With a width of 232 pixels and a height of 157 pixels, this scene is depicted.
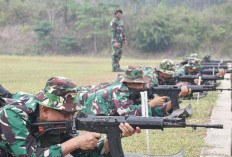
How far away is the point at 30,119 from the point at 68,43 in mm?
31674

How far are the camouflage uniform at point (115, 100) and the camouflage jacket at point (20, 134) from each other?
2373 mm

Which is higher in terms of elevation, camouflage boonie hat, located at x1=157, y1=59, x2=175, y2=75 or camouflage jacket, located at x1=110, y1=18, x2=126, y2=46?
camouflage jacket, located at x1=110, y1=18, x2=126, y2=46

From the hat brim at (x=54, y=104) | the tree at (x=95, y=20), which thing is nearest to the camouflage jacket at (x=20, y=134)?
the hat brim at (x=54, y=104)

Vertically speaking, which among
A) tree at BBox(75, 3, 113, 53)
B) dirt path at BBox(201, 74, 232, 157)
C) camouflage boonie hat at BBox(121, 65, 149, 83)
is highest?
tree at BBox(75, 3, 113, 53)

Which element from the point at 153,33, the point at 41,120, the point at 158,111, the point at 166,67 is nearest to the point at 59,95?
the point at 41,120

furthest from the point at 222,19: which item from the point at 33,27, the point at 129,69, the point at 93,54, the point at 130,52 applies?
the point at 129,69

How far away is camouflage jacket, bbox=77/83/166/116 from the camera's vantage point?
222 inches

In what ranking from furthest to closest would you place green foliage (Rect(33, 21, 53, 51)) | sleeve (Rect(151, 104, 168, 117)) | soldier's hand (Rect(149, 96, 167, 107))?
green foliage (Rect(33, 21, 53, 51)) < sleeve (Rect(151, 104, 168, 117)) < soldier's hand (Rect(149, 96, 167, 107))

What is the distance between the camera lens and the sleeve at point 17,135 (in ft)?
10.4

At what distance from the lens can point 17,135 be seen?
10.5 ft

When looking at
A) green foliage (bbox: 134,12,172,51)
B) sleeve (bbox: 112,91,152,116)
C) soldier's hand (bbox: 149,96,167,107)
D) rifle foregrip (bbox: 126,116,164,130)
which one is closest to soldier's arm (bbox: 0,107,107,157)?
rifle foregrip (bbox: 126,116,164,130)

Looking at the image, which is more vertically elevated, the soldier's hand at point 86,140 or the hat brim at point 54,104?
the hat brim at point 54,104

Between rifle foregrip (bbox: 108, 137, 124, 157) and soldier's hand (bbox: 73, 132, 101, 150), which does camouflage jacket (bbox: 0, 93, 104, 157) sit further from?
rifle foregrip (bbox: 108, 137, 124, 157)

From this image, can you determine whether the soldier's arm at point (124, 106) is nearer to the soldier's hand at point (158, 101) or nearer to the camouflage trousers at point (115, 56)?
the soldier's hand at point (158, 101)
